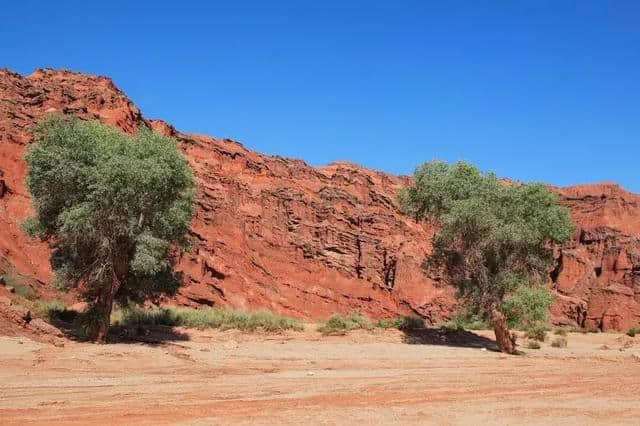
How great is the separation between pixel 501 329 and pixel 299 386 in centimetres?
1366

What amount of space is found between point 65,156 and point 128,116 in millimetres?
26061

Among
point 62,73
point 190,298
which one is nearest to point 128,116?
point 62,73

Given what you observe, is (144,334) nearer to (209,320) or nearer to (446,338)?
(209,320)

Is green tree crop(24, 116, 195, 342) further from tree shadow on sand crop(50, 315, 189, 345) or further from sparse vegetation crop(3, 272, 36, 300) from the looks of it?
sparse vegetation crop(3, 272, 36, 300)

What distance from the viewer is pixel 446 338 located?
91.2 feet

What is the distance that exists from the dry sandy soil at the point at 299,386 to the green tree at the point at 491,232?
2709 millimetres

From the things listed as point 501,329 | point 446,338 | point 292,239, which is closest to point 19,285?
point 446,338

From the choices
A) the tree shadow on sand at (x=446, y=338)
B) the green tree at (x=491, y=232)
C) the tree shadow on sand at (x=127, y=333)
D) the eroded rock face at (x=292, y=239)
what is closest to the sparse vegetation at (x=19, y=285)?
the eroded rock face at (x=292, y=239)

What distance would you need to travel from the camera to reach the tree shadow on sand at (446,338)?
26.1 metres

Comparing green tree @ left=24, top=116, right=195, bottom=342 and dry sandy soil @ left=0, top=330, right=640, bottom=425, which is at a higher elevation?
green tree @ left=24, top=116, right=195, bottom=342

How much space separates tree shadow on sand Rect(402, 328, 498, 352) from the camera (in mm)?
26125

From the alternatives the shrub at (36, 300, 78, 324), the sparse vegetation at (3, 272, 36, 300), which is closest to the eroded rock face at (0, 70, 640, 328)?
the sparse vegetation at (3, 272, 36, 300)

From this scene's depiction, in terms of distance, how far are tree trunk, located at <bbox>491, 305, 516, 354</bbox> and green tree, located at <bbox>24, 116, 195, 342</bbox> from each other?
510 inches

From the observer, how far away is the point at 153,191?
19469 mm
